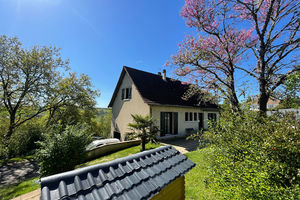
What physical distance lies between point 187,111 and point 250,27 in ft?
31.0

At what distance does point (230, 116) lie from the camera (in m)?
3.51

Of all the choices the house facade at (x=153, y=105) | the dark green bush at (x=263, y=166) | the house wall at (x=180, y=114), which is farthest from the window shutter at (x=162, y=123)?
the dark green bush at (x=263, y=166)

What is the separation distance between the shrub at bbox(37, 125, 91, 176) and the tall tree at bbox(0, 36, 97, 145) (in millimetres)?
10174

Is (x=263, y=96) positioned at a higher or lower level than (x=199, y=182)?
higher

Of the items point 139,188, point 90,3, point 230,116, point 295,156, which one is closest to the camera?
point 139,188

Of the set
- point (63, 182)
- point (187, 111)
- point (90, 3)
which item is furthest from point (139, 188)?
point (187, 111)

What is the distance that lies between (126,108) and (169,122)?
17.3 ft

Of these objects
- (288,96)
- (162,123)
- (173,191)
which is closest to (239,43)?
(288,96)

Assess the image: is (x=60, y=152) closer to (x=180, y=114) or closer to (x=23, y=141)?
(x=23, y=141)

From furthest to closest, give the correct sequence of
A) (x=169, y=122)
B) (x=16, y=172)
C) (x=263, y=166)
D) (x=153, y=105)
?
1. (x=169, y=122)
2. (x=153, y=105)
3. (x=16, y=172)
4. (x=263, y=166)

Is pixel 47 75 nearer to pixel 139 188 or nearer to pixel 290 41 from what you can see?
pixel 139 188

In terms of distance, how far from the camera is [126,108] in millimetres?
13961

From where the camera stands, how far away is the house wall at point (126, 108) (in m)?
12.1

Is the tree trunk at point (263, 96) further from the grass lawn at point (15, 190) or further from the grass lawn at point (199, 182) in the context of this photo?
the grass lawn at point (15, 190)
